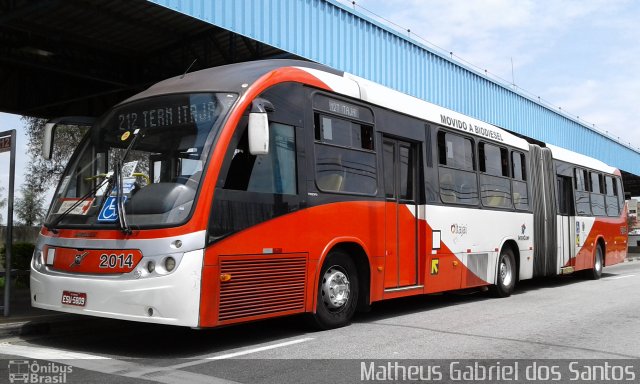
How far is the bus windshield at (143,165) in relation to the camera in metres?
6.09

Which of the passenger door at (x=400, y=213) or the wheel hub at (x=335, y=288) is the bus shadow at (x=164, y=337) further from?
the passenger door at (x=400, y=213)

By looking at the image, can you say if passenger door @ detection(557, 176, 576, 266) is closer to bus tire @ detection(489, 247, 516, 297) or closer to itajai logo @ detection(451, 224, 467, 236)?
bus tire @ detection(489, 247, 516, 297)

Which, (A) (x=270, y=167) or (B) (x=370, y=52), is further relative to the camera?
(B) (x=370, y=52)

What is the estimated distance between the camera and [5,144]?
825 centimetres

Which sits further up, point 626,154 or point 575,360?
point 626,154

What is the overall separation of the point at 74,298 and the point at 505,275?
8726 mm

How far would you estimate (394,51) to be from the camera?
15.7m

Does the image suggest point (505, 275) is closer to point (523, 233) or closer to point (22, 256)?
point (523, 233)

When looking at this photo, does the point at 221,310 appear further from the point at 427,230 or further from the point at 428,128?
the point at 428,128

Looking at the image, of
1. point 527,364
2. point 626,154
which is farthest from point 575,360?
point 626,154

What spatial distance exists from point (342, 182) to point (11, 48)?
1015 centimetres

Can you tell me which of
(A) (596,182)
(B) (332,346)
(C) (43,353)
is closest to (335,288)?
(B) (332,346)


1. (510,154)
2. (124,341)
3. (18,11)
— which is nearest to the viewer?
(124,341)

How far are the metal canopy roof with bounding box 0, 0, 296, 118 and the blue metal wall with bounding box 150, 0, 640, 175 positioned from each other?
47.7 inches
